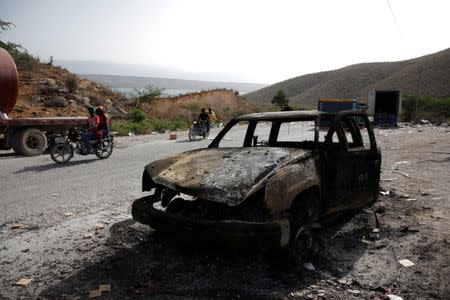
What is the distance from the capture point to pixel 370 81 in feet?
314

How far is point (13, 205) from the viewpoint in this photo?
20.6 ft

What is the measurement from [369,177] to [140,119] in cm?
2163

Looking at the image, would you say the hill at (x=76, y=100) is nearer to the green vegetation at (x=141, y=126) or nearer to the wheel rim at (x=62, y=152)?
the green vegetation at (x=141, y=126)

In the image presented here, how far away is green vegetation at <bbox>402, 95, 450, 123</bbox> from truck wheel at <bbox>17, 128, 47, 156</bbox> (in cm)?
2988

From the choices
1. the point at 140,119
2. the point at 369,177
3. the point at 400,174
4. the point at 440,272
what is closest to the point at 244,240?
the point at 440,272

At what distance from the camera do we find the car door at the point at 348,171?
4.75 meters

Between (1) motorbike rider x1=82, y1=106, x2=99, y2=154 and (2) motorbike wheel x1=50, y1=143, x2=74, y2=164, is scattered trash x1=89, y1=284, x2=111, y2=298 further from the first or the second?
(1) motorbike rider x1=82, y1=106, x2=99, y2=154

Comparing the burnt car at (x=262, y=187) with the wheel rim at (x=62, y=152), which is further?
the wheel rim at (x=62, y=152)

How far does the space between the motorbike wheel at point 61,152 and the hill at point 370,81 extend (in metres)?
57.8

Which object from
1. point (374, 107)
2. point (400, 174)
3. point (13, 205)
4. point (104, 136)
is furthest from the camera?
point (374, 107)

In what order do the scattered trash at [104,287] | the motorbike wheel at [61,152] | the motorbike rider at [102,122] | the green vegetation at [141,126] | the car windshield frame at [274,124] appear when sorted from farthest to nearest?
the green vegetation at [141,126] → the motorbike rider at [102,122] → the motorbike wheel at [61,152] → the car windshield frame at [274,124] → the scattered trash at [104,287]

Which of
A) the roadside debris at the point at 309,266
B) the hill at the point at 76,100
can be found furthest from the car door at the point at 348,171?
the hill at the point at 76,100

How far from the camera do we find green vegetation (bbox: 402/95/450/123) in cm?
3468

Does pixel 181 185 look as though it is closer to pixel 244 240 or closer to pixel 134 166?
pixel 244 240
